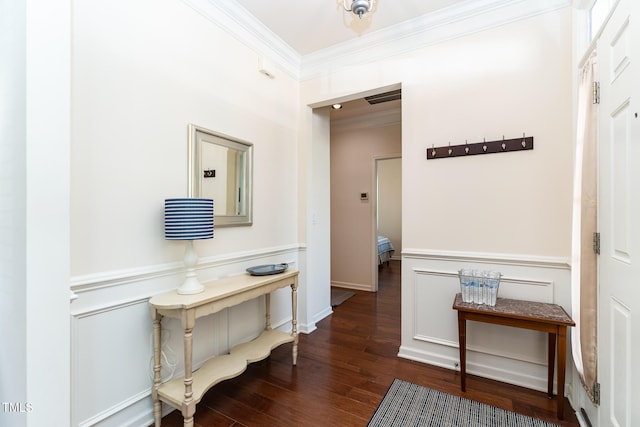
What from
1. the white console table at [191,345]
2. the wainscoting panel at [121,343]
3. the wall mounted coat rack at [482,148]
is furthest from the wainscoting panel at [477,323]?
the wainscoting panel at [121,343]

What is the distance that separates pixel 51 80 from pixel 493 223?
2.75m

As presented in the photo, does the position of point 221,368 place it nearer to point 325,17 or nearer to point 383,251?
point 325,17

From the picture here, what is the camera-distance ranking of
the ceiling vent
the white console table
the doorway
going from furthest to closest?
the doorway < the ceiling vent < the white console table

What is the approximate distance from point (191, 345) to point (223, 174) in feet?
4.09

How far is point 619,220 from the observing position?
1.31 meters

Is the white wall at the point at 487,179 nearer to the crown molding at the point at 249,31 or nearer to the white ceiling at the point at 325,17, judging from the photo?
the white ceiling at the point at 325,17

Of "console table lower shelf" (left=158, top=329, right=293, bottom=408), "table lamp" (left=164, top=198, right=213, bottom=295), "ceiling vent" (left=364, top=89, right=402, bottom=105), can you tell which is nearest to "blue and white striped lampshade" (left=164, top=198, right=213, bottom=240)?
"table lamp" (left=164, top=198, right=213, bottom=295)

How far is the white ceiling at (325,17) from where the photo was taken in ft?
7.51

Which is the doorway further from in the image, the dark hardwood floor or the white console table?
the white console table

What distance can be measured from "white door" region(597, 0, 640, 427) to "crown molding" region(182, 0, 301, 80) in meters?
2.39

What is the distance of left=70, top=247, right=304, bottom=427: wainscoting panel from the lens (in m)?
1.47

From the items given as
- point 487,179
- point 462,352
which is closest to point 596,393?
point 462,352

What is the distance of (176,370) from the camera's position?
6.31ft

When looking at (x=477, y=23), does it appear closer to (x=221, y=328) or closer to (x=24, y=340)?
(x=221, y=328)
